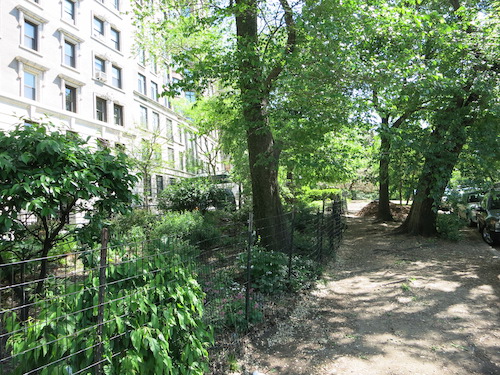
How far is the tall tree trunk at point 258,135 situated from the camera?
7.41 meters

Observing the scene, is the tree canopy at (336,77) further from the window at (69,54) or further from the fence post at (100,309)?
the window at (69,54)

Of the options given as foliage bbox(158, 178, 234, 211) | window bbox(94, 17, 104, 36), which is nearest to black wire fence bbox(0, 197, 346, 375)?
foliage bbox(158, 178, 234, 211)

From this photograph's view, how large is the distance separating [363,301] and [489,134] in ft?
24.8

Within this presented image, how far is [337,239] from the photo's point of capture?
11.4 metres

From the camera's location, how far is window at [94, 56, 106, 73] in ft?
83.8

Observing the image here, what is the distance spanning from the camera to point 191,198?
16516 millimetres

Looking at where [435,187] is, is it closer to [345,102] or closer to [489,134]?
[489,134]

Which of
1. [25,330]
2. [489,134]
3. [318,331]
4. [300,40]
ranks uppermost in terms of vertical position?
[300,40]

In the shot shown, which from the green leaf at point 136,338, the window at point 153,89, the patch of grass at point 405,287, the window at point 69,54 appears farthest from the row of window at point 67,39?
the green leaf at point 136,338

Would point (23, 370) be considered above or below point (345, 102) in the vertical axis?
below

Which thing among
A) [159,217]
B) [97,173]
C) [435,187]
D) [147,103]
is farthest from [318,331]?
[147,103]

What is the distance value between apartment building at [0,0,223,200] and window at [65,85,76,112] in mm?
60

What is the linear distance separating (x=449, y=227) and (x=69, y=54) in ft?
78.2

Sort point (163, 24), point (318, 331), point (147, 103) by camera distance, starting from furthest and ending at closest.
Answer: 1. point (147, 103)
2. point (163, 24)
3. point (318, 331)
